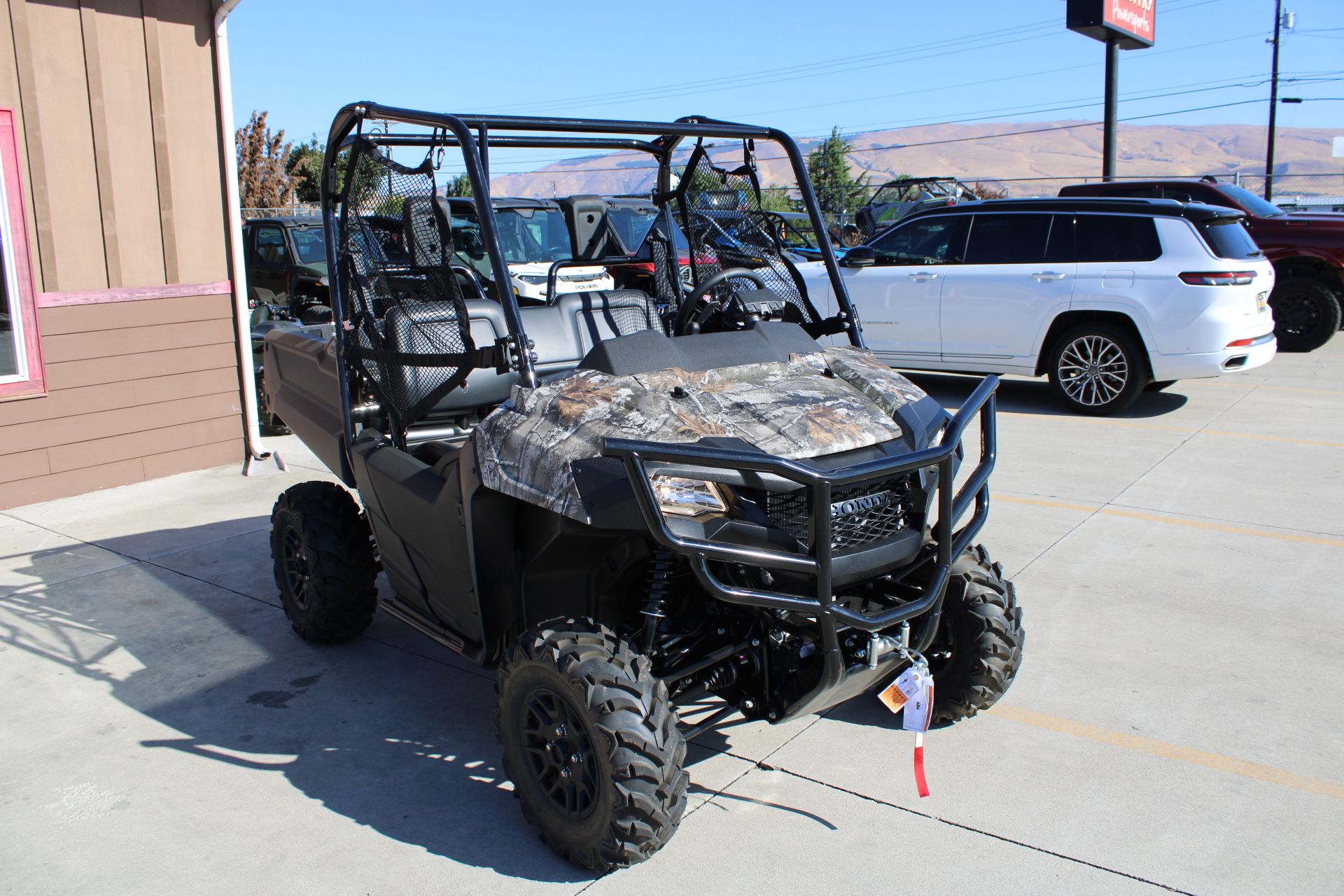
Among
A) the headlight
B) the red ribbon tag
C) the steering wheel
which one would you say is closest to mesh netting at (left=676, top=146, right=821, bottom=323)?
the steering wheel

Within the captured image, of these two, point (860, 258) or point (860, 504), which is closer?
point (860, 504)

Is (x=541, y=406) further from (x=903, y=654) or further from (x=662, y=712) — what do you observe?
(x=903, y=654)

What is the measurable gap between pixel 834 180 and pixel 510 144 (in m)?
38.8

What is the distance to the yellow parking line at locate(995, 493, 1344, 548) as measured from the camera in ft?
20.1

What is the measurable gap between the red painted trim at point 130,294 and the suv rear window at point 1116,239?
23.2 feet

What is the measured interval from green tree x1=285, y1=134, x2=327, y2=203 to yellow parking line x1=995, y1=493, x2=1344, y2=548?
36510 millimetres

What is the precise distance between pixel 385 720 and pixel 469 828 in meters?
0.88

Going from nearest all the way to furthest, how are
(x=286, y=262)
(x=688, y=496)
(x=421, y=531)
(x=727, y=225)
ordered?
(x=688, y=496), (x=421, y=531), (x=727, y=225), (x=286, y=262)

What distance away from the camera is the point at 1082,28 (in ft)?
63.0

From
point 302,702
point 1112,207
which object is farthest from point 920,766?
point 1112,207

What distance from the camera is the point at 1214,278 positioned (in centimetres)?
901

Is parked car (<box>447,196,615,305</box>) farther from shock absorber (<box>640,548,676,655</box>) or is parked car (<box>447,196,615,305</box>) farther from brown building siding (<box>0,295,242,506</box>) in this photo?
shock absorber (<box>640,548,676,655</box>)

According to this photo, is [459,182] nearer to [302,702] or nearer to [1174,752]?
[302,702]

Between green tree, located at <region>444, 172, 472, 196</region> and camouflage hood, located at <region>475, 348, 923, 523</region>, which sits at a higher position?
green tree, located at <region>444, 172, 472, 196</region>
